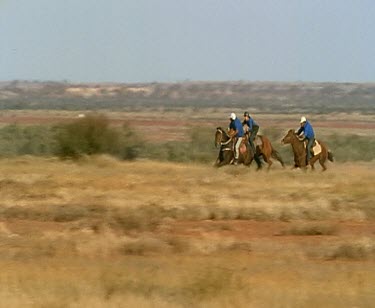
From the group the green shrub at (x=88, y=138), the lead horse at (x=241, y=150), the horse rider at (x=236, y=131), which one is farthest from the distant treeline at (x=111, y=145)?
the horse rider at (x=236, y=131)

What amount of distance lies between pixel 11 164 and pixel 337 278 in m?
26.9

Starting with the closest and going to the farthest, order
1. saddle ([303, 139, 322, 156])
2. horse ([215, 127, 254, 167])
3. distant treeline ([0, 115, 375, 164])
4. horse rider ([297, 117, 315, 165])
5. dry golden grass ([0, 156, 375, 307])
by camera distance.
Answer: dry golden grass ([0, 156, 375, 307]) → horse rider ([297, 117, 315, 165]) → horse ([215, 127, 254, 167]) → saddle ([303, 139, 322, 156]) → distant treeline ([0, 115, 375, 164])

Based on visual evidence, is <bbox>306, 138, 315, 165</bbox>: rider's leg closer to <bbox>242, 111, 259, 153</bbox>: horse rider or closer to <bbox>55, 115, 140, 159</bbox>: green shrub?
<bbox>242, 111, 259, 153</bbox>: horse rider

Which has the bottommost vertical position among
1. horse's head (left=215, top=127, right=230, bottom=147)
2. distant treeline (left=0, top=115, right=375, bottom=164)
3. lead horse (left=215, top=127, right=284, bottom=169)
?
distant treeline (left=0, top=115, right=375, bottom=164)

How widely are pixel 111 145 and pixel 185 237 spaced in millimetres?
25574

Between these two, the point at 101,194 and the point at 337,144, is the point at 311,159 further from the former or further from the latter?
the point at 337,144

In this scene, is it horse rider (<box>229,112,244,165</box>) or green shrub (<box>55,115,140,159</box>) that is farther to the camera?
green shrub (<box>55,115,140,159</box>)

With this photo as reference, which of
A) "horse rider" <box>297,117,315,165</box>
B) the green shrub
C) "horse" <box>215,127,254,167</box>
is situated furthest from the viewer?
the green shrub

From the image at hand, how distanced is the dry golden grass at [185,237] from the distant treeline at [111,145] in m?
6.42

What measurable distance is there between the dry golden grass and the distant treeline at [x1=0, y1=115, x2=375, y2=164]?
642 cm

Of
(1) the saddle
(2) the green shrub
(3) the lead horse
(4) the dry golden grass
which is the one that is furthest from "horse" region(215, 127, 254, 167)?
(2) the green shrub

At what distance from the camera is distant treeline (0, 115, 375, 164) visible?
45531 mm

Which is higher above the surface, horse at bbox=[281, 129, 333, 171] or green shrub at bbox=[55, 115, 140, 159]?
horse at bbox=[281, 129, 333, 171]

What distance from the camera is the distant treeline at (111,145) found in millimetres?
45531
